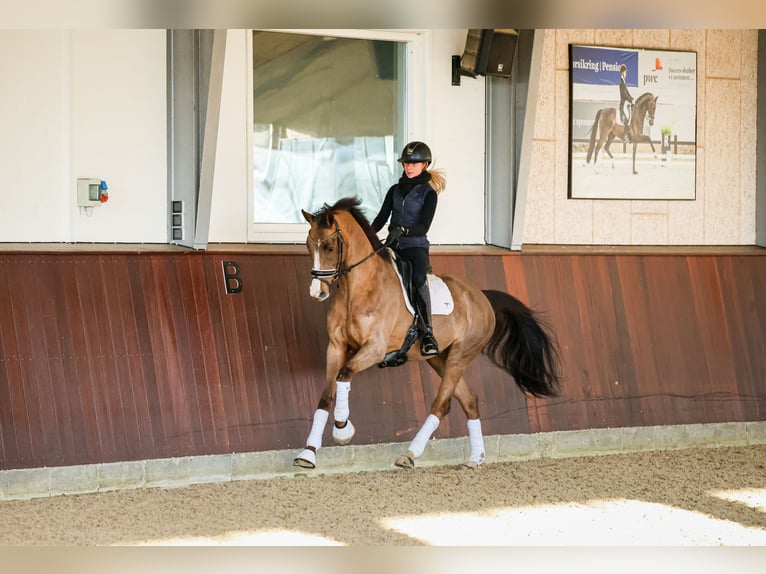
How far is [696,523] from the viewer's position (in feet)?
18.9

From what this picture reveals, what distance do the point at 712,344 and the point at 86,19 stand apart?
8241mm

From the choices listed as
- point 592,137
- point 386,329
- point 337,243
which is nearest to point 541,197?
point 592,137

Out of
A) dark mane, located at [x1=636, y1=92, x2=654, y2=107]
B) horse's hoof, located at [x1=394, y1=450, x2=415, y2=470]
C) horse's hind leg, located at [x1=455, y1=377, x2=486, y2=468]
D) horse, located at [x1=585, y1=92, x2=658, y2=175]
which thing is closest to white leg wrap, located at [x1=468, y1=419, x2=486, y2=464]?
horse's hind leg, located at [x1=455, y1=377, x2=486, y2=468]

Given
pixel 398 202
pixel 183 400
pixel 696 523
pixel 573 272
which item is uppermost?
pixel 398 202

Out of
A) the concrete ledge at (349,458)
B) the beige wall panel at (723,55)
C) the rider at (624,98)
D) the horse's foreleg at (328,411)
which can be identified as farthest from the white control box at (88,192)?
the beige wall panel at (723,55)

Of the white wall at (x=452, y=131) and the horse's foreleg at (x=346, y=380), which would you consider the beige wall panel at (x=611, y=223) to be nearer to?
the white wall at (x=452, y=131)

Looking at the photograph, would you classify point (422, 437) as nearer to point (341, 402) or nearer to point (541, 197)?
point (341, 402)

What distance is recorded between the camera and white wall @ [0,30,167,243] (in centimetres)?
664

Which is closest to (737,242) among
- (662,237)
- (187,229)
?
(662,237)

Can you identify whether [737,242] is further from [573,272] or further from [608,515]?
[608,515]

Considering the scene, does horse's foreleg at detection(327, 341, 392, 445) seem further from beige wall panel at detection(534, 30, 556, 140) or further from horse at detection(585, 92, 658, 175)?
horse at detection(585, 92, 658, 175)

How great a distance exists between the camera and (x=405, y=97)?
27.0 feet

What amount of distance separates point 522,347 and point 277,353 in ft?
5.69

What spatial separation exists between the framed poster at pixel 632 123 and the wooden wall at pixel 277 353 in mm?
815
